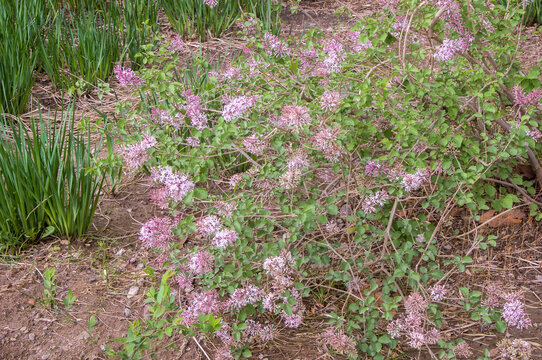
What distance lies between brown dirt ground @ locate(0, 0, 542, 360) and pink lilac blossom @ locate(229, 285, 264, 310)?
0.82 feet

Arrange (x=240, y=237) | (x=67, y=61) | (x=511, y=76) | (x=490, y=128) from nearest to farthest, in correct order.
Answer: (x=240, y=237) < (x=511, y=76) < (x=490, y=128) < (x=67, y=61)

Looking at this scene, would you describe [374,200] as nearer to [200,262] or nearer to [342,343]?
[342,343]

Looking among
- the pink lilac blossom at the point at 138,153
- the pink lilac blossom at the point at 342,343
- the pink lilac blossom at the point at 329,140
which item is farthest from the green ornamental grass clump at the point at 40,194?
the pink lilac blossom at the point at 342,343

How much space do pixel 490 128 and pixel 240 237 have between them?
46.9 inches

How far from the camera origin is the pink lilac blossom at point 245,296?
184cm

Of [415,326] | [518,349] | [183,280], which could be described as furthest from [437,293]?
[183,280]

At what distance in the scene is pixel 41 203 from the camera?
7.54 ft

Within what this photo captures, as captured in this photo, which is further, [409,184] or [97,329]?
[97,329]

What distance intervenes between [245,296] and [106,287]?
0.72 m

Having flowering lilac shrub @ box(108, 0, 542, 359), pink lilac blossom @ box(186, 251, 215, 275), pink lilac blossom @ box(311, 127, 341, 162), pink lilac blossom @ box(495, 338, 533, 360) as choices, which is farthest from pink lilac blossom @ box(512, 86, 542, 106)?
pink lilac blossom @ box(186, 251, 215, 275)

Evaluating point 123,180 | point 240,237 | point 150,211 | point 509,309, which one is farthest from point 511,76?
point 123,180

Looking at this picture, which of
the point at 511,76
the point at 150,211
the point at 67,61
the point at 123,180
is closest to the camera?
the point at 511,76

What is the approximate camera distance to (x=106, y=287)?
2.28 meters

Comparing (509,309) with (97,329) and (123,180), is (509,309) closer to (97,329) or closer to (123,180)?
(97,329)
